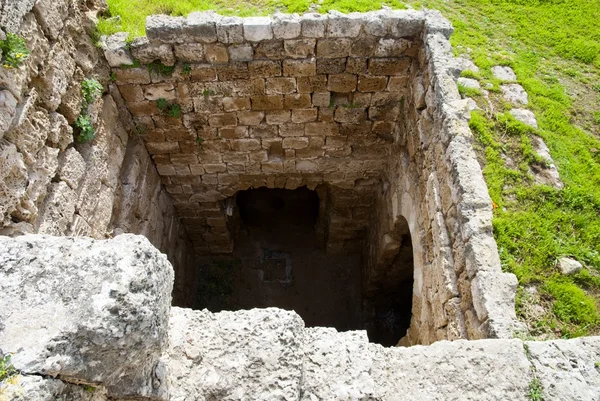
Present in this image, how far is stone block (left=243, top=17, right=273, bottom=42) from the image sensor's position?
4531mm

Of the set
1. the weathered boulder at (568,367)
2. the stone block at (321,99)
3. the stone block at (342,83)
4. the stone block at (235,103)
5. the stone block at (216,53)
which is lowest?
the weathered boulder at (568,367)

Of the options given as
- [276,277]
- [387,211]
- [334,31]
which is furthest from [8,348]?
[276,277]

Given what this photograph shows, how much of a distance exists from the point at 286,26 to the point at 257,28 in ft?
0.98

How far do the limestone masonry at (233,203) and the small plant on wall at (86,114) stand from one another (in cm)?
8

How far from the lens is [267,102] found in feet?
17.5

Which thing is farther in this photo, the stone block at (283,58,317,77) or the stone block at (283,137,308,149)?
the stone block at (283,137,308,149)

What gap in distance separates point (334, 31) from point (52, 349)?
13.2 ft

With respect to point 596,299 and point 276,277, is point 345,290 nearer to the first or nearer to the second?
point 276,277

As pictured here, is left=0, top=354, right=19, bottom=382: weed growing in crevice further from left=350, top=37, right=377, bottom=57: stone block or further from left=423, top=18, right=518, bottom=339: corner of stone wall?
left=350, top=37, right=377, bottom=57: stone block

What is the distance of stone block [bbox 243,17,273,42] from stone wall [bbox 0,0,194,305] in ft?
5.13

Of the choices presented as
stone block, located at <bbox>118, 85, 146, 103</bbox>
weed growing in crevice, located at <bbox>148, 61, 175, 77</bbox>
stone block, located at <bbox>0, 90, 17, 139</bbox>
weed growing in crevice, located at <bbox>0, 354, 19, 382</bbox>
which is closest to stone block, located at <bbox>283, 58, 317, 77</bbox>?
weed growing in crevice, located at <bbox>148, 61, 175, 77</bbox>

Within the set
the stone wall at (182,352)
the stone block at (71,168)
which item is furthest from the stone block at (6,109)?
the stone wall at (182,352)

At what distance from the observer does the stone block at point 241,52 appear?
473 cm

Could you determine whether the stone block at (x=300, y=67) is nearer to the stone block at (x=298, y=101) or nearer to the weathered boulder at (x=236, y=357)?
the stone block at (x=298, y=101)
